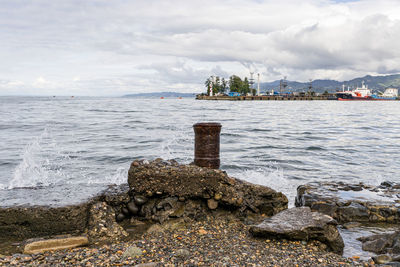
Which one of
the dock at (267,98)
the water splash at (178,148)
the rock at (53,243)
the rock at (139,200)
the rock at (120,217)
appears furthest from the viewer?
the dock at (267,98)

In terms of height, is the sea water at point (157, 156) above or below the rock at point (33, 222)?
below

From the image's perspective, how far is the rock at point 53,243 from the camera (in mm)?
→ 4770

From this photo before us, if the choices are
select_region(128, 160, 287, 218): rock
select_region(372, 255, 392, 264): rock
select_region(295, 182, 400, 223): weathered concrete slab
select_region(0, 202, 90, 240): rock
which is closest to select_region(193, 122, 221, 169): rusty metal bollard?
select_region(128, 160, 287, 218): rock

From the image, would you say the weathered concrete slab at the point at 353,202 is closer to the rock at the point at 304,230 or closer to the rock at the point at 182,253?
the rock at the point at 304,230

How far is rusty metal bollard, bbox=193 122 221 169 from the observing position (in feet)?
22.1

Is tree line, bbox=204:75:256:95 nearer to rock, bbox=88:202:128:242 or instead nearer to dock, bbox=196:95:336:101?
dock, bbox=196:95:336:101

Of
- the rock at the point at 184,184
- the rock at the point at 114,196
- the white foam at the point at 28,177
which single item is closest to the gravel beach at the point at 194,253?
the rock at the point at 184,184

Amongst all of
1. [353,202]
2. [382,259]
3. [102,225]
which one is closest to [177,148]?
[353,202]

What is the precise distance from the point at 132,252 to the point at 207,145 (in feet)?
9.34

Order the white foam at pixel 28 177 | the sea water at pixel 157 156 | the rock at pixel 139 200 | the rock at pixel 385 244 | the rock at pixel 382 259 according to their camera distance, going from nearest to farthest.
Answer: the rock at pixel 382 259, the rock at pixel 385 244, the rock at pixel 139 200, the sea water at pixel 157 156, the white foam at pixel 28 177

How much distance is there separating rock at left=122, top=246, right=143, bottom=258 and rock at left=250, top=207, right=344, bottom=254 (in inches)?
72.4

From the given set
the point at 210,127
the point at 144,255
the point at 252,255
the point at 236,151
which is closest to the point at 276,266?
the point at 252,255

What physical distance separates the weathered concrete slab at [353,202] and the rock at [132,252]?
13.2 feet

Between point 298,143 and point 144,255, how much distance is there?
53.0 feet
